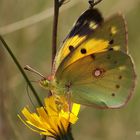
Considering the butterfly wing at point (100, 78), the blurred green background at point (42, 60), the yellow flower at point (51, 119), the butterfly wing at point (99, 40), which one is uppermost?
the blurred green background at point (42, 60)

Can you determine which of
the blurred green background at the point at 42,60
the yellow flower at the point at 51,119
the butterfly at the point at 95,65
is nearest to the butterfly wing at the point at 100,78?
the butterfly at the point at 95,65

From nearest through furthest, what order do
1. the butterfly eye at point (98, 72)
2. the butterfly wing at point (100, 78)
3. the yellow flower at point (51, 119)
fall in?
the yellow flower at point (51, 119)
the butterfly wing at point (100, 78)
the butterfly eye at point (98, 72)

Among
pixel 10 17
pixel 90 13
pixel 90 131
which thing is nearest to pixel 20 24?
pixel 10 17

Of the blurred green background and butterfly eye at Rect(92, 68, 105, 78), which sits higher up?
the blurred green background

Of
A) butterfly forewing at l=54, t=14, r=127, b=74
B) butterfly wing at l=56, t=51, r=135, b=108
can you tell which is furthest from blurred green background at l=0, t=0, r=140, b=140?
butterfly forewing at l=54, t=14, r=127, b=74

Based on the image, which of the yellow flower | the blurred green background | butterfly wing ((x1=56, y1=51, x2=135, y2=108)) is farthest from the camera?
the blurred green background

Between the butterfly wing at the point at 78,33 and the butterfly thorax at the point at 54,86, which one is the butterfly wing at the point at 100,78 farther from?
the butterfly wing at the point at 78,33

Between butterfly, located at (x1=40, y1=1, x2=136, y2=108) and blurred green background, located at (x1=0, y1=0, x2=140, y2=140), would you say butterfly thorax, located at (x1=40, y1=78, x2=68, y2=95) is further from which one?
blurred green background, located at (x1=0, y1=0, x2=140, y2=140)

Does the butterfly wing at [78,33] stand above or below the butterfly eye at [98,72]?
above
